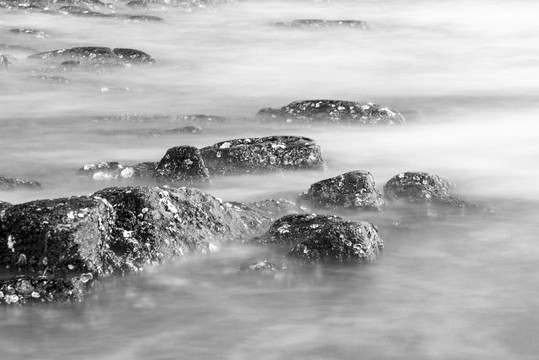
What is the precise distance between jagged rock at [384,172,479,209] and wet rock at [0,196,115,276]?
2.89 m

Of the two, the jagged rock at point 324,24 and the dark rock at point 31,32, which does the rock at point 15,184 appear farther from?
the jagged rock at point 324,24

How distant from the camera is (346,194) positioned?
8.27 m

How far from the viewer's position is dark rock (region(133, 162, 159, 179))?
9258mm

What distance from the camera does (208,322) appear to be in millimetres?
6145

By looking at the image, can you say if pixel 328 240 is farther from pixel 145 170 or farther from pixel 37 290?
pixel 145 170

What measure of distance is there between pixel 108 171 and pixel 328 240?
2995 mm

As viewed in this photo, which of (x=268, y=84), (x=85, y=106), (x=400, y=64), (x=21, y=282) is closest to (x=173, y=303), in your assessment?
(x=21, y=282)

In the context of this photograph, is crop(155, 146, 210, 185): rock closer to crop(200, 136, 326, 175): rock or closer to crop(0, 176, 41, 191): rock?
crop(200, 136, 326, 175): rock

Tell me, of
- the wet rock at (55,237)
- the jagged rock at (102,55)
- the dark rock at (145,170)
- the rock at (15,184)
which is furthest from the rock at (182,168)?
the jagged rock at (102,55)

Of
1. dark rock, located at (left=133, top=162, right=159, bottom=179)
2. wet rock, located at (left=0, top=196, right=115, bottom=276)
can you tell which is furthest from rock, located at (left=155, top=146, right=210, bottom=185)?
wet rock, located at (left=0, top=196, right=115, bottom=276)

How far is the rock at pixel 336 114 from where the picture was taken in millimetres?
12125

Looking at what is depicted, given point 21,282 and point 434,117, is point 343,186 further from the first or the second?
point 434,117

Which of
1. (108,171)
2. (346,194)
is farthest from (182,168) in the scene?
(346,194)

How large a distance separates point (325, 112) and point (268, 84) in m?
4.10
